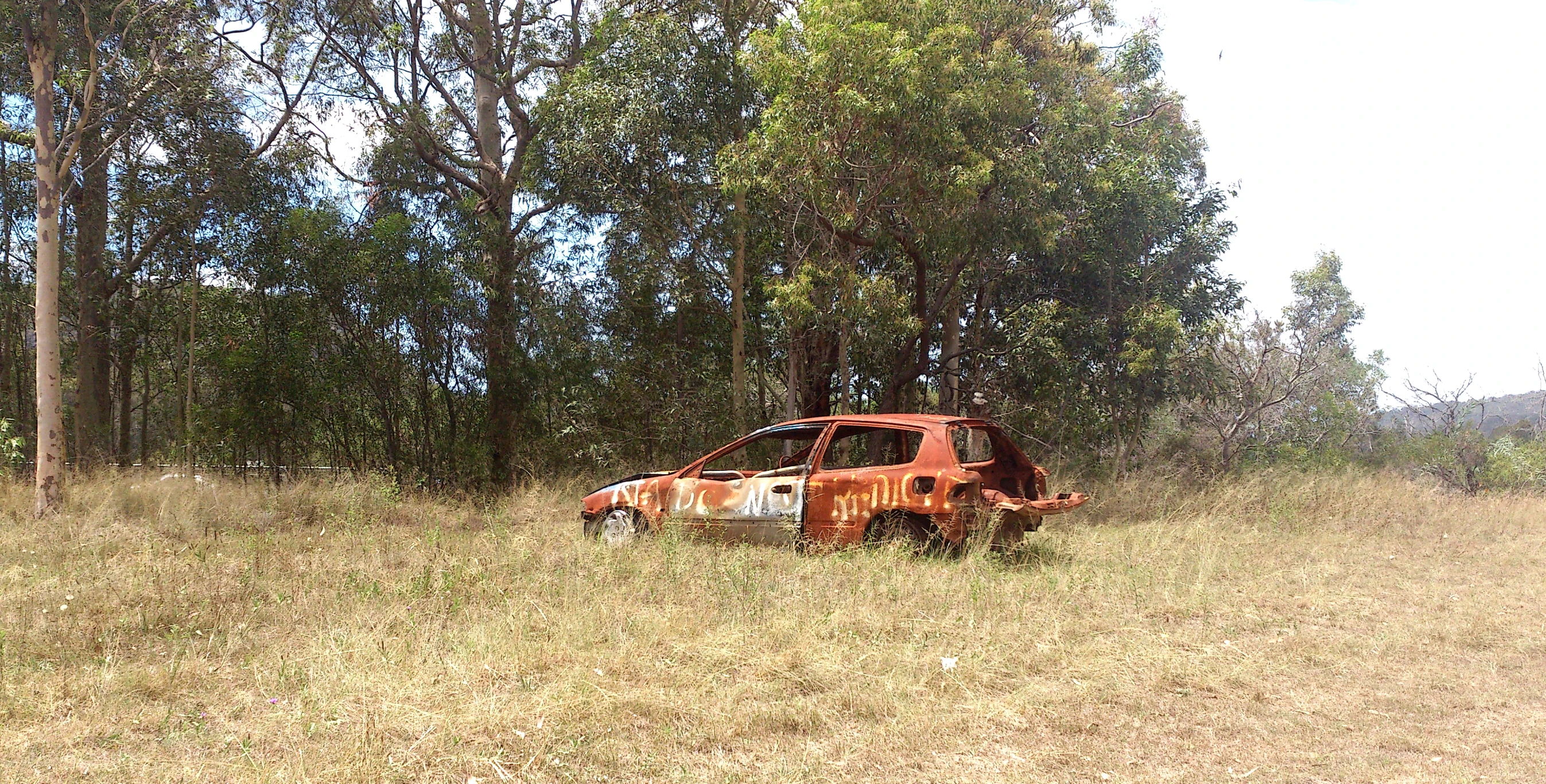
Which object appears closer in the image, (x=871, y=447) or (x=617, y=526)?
(x=617, y=526)

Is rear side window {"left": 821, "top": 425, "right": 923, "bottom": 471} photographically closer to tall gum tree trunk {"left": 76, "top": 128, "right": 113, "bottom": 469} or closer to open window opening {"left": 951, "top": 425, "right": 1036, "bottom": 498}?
open window opening {"left": 951, "top": 425, "right": 1036, "bottom": 498}

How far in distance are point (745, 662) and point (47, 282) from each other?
9.37 metres

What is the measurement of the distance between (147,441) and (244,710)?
1972 cm

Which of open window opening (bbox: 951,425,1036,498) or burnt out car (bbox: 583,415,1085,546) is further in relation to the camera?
open window opening (bbox: 951,425,1036,498)

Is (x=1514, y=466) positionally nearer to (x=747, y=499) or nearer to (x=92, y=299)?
(x=747, y=499)

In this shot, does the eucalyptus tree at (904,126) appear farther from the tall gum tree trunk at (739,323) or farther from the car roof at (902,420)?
the car roof at (902,420)

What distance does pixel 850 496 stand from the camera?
304 inches

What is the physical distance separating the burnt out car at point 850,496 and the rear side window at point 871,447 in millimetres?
26

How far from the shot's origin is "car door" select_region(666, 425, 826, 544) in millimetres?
7891

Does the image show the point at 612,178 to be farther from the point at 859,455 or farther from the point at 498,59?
the point at 859,455

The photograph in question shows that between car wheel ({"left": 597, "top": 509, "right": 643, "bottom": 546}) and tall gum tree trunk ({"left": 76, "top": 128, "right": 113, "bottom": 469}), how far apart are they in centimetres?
984

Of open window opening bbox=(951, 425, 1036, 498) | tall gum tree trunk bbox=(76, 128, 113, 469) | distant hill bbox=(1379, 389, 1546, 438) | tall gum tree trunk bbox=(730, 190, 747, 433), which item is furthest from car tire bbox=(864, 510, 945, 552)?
distant hill bbox=(1379, 389, 1546, 438)

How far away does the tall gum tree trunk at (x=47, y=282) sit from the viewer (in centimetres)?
979

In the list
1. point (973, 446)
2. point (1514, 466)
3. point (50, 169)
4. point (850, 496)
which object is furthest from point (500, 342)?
point (1514, 466)
